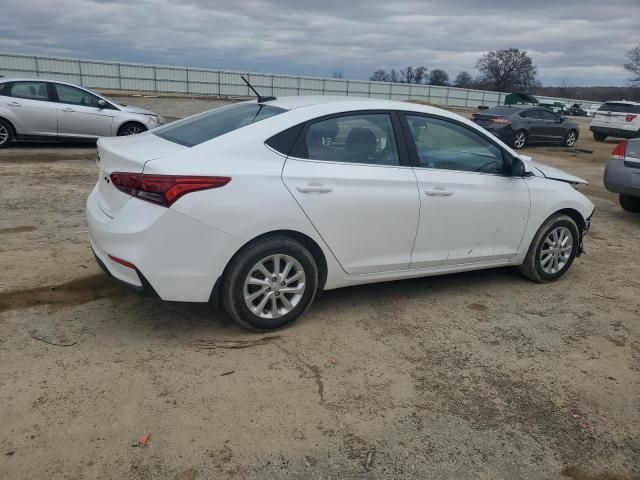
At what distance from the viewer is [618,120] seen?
21.9 meters

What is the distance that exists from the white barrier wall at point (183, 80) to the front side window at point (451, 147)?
36292 millimetres

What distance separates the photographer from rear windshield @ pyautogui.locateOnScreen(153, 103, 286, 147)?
153 inches

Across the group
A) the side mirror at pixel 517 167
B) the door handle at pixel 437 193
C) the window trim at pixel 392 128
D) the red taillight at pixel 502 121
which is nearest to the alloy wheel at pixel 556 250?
the side mirror at pixel 517 167

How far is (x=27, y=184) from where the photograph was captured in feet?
26.7

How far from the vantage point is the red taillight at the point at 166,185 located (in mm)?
3359

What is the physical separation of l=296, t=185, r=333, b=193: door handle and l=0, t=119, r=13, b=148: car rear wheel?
9.76 meters

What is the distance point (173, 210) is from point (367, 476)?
1.87 meters

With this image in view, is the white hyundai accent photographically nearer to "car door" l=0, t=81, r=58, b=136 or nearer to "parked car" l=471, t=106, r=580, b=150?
"car door" l=0, t=81, r=58, b=136

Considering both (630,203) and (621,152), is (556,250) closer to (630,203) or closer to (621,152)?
(621,152)

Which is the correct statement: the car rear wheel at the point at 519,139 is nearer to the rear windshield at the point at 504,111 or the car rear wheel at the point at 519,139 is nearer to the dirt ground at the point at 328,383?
the rear windshield at the point at 504,111

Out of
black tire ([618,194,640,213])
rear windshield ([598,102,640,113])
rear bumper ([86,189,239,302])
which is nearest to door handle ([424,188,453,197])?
rear bumper ([86,189,239,302])

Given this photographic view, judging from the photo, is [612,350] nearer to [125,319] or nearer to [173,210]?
[173,210]

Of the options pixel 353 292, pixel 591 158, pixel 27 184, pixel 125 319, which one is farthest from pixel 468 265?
pixel 591 158

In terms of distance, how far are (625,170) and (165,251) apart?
22.9ft
